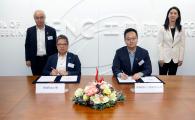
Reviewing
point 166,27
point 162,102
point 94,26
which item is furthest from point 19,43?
point 162,102

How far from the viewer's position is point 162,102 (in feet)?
7.91

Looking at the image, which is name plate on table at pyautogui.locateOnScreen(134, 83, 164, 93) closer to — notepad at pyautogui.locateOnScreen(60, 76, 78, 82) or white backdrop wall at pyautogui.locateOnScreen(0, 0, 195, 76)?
notepad at pyautogui.locateOnScreen(60, 76, 78, 82)

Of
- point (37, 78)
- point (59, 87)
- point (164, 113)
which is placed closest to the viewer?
point (164, 113)

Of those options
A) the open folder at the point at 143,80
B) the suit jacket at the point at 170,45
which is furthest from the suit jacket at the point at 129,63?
the suit jacket at the point at 170,45

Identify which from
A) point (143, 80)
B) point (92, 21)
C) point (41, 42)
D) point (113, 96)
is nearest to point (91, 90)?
point (113, 96)

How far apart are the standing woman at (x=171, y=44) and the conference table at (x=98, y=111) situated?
189cm

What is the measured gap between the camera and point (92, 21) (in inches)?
211

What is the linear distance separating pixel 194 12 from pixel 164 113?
3749 mm

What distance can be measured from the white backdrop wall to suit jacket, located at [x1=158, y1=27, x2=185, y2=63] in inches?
24.5

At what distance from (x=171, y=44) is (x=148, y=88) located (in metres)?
2.34

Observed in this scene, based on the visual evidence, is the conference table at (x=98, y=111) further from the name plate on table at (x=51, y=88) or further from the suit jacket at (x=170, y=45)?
the suit jacket at (x=170, y=45)

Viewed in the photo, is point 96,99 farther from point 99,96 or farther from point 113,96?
point 113,96

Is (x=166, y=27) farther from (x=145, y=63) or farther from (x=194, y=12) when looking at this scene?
(x=145, y=63)

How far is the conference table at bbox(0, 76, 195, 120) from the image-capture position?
2.10 metres
